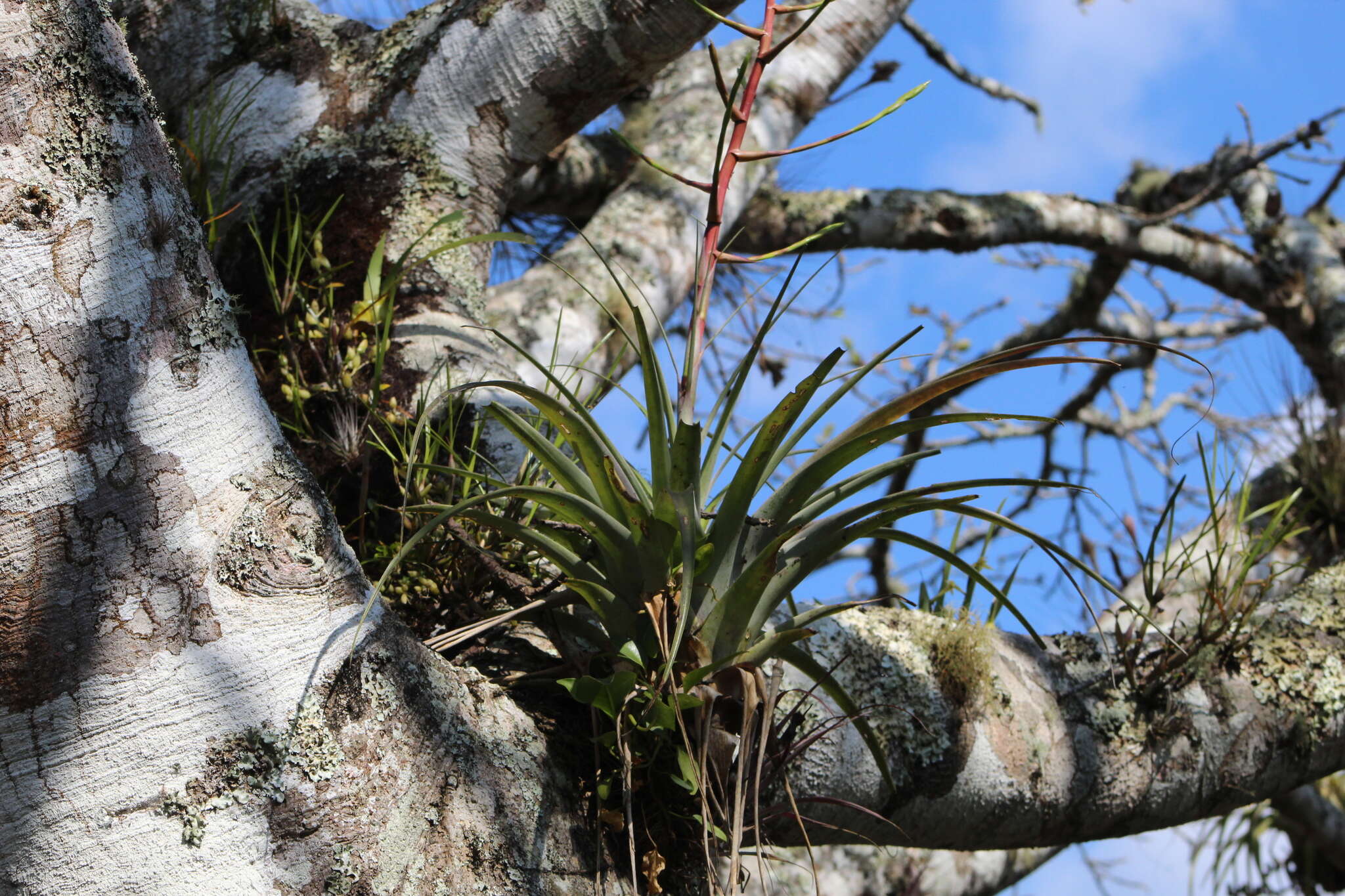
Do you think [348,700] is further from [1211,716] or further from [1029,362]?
[1211,716]

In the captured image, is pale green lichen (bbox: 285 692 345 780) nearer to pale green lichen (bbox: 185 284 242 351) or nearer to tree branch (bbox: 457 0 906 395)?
pale green lichen (bbox: 185 284 242 351)

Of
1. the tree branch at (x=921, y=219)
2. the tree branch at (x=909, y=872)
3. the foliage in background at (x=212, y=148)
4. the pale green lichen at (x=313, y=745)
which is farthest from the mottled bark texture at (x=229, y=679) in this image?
the tree branch at (x=921, y=219)

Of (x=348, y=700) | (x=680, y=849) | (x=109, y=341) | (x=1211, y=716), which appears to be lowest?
(x=1211, y=716)

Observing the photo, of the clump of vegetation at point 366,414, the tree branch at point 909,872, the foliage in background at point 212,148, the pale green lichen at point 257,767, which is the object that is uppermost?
the foliage in background at point 212,148

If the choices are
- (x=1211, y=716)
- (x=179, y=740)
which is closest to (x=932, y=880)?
(x=1211, y=716)

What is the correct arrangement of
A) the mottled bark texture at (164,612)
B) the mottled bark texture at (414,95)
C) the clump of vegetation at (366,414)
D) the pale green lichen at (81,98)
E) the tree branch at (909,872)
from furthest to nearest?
the tree branch at (909,872), the mottled bark texture at (414,95), the clump of vegetation at (366,414), the pale green lichen at (81,98), the mottled bark texture at (164,612)

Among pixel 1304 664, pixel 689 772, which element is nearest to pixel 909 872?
pixel 1304 664

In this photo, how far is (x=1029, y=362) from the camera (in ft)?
4.28

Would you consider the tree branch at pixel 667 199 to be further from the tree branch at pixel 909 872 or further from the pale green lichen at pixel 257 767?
the tree branch at pixel 909 872

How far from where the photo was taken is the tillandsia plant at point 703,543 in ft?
4.21

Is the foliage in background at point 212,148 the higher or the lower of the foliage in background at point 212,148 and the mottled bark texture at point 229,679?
the higher

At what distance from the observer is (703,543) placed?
Result: 4.44 ft

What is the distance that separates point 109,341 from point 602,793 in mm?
780

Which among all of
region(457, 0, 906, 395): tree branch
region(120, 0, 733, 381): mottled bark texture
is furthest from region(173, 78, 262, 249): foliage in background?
region(457, 0, 906, 395): tree branch
